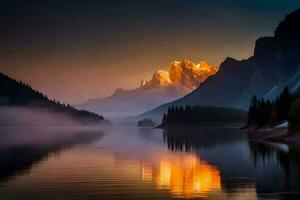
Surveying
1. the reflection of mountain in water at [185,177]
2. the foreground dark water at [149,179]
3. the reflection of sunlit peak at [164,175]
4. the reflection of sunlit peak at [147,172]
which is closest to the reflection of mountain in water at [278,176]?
the foreground dark water at [149,179]

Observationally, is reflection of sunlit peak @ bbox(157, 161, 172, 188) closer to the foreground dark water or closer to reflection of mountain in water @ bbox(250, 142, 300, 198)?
the foreground dark water

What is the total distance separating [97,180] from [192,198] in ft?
49.2

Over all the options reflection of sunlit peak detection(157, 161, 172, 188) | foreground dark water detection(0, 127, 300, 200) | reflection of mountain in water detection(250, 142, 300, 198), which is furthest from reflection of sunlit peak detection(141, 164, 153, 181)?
reflection of mountain in water detection(250, 142, 300, 198)

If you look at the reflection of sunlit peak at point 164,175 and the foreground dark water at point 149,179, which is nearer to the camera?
the foreground dark water at point 149,179

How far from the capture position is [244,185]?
162ft

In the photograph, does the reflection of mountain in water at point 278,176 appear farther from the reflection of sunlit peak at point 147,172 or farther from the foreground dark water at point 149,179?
the reflection of sunlit peak at point 147,172

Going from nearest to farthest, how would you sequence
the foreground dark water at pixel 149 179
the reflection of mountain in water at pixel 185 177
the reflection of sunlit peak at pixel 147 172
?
the foreground dark water at pixel 149 179 < the reflection of mountain in water at pixel 185 177 < the reflection of sunlit peak at pixel 147 172

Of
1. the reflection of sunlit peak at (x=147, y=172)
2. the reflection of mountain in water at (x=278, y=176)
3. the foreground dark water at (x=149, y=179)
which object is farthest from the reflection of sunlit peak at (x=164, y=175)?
the reflection of mountain in water at (x=278, y=176)

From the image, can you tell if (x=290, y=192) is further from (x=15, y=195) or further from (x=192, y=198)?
(x=15, y=195)

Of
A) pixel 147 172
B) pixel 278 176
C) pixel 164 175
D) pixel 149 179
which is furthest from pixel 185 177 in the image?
pixel 278 176

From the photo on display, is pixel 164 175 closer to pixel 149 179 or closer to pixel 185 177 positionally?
pixel 185 177

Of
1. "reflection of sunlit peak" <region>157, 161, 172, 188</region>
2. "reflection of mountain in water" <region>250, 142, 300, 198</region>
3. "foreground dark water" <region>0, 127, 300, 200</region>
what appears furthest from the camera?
"reflection of sunlit peak" <region>157, 161, 172, 188</region>

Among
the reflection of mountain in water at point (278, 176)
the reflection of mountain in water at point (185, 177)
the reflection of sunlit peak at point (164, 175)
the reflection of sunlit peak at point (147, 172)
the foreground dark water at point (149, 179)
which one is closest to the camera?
the foreground dark water at point (149, 179)

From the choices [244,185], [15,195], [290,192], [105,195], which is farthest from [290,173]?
[15,195]
